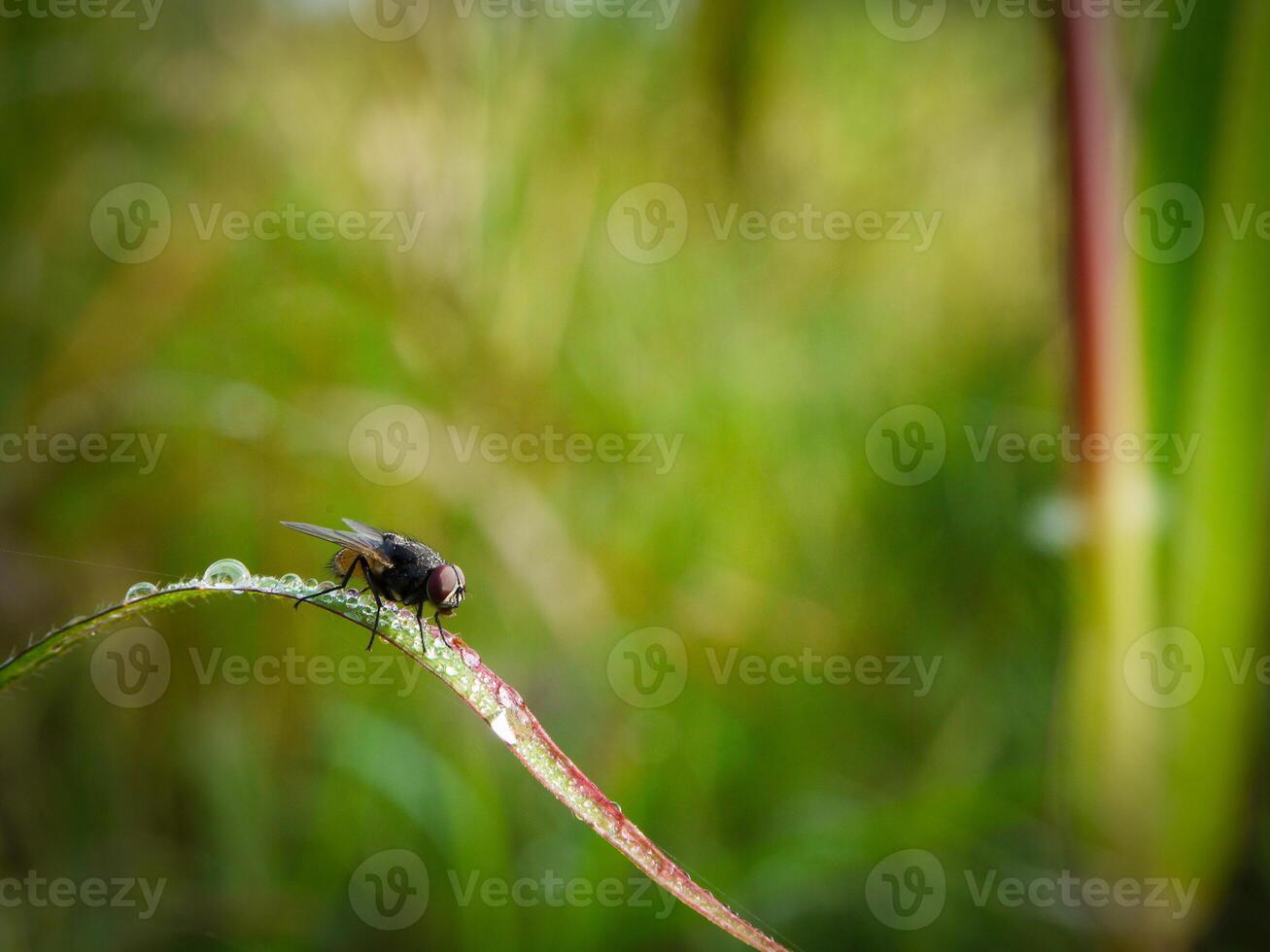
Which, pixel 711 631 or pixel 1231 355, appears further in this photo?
pixel 711 631

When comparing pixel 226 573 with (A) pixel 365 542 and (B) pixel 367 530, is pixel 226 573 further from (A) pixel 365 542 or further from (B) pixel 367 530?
(B) pixel 367 530

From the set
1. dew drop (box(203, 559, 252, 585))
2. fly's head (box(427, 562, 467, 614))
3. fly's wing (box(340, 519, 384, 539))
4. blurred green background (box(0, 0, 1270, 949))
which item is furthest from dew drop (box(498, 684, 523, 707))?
blurred green background (box(0, 0, 1270, 949))

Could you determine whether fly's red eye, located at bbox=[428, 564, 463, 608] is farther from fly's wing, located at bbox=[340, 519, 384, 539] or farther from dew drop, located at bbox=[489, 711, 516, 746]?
dew drop, located at bbox=[489, 711, 516, 746]

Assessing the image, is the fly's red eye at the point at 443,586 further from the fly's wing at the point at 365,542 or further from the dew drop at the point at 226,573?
the dew drop at the point at 226,573

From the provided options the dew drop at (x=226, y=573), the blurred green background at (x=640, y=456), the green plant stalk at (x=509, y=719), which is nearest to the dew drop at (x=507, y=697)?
the green plant stalk at (x=509, y=719)

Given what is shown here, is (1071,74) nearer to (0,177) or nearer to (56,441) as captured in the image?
(56,441)

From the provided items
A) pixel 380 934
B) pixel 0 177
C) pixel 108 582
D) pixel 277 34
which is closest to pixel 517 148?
pixel 277 34
